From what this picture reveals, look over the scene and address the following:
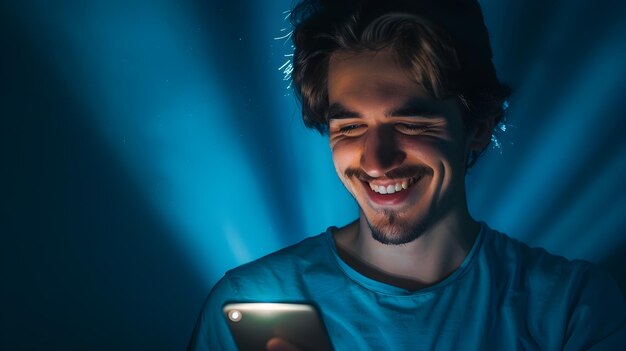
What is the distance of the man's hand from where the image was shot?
1.64 meters

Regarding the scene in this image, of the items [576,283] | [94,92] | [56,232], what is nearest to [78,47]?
[94,92]

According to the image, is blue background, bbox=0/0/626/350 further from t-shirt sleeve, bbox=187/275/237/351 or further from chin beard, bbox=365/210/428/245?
chin beard, bbox=365/210/428/245

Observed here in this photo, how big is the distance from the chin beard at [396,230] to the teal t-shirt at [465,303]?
0.50 feet

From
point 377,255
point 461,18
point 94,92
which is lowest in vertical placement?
point 377,255

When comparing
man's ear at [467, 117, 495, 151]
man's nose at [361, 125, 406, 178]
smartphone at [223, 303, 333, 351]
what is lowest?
smartphone at [223, 303, 333, 351]

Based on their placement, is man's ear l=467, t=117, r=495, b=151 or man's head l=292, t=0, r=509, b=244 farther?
man's ear l=467, t=117, r=495, b=151

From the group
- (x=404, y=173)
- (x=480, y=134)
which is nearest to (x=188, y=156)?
(x=404, y=173)

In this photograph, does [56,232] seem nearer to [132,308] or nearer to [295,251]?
[132,308]

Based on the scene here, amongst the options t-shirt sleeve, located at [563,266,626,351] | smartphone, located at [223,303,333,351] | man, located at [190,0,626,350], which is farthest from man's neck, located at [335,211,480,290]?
t-shirt sleeve, located at [563,266,626,351]

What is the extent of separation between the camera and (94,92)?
1660mm

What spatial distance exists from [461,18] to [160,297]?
57.4 inches

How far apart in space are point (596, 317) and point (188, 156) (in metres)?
1.37

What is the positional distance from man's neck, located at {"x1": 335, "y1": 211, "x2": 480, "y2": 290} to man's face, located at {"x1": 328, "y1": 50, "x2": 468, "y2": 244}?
0.09 m

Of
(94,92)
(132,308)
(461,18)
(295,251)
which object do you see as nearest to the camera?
→ (461,18)
